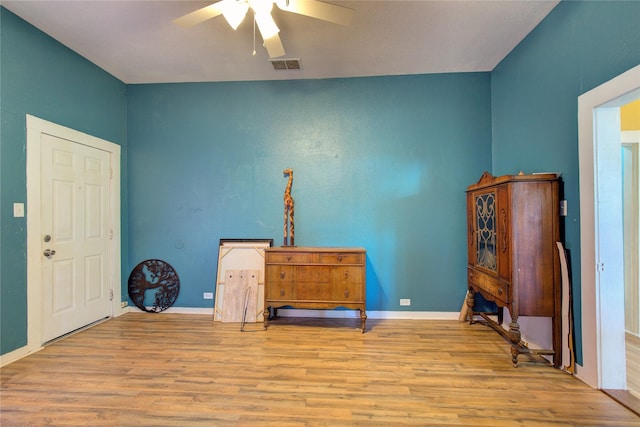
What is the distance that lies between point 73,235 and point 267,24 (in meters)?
2.90

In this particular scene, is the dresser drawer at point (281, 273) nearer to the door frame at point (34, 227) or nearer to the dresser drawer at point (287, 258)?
the dresser drawer at point (287, 258)

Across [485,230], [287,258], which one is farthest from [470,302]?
[287,258]

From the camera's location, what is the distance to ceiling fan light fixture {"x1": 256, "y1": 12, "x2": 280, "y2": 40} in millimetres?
1928

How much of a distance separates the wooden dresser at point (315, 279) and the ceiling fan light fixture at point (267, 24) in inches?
78.8

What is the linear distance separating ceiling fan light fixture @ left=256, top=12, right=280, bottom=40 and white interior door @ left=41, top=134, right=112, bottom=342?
7.75 feet

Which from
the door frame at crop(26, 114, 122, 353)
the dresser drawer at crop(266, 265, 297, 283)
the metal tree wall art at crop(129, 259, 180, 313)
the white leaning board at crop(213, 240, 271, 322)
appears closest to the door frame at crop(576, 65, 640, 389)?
the dresser drawer at crop(266, 265, 297, 283)

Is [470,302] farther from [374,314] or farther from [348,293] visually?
[348,293]

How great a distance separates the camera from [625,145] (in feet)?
8.96

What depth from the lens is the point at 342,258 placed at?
302 centimetres

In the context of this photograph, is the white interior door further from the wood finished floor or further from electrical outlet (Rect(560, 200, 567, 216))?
electrical outlet (Rect(560, 200, 567, 216))

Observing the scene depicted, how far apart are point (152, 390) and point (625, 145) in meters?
4.66

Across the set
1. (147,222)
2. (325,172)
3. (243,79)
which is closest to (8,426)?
(147,222)

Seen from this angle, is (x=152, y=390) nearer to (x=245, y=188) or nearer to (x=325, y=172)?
(x=245, y=188)

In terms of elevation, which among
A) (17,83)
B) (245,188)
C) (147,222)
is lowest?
(147,222)
